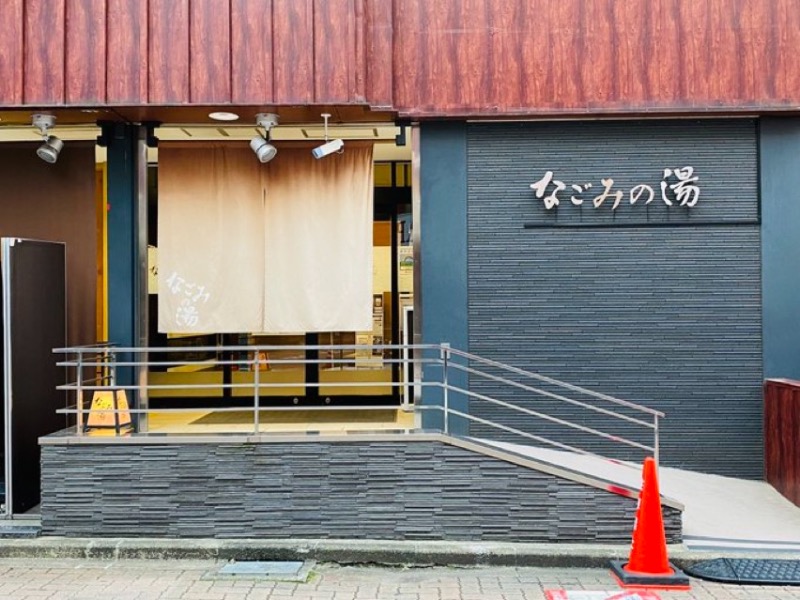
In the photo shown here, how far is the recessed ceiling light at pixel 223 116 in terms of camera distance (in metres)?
7.89

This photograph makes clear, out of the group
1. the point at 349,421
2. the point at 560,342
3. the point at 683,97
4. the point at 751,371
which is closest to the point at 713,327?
the point at 751,371

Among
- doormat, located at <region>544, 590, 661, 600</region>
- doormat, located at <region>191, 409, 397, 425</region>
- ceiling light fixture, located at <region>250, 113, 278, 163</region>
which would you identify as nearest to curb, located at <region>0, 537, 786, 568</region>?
doormat, located at <region>544, 590, 661, 600</region>

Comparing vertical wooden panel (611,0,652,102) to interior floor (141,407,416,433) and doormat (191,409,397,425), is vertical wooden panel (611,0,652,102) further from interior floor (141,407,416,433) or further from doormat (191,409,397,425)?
doormat (191,409,397,425)

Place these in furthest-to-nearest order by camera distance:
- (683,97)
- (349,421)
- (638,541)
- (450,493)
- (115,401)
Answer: (349,421) < (683,97) < (115,401) < (450,493) < (638,541)

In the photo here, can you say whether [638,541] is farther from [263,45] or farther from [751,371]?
[263,45]

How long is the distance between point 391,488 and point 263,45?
483 cm

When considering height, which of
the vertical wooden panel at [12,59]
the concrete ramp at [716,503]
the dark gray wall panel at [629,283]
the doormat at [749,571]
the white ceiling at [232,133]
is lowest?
the doormat at [749,571]

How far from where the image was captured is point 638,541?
6062 millimetres

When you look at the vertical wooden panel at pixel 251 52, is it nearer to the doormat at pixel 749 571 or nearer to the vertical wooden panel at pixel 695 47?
the vertical wooden panel at pixel 695 47

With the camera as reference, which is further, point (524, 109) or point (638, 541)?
point (524, 109)

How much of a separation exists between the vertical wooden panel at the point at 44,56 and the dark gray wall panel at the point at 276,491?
3701 millimetres

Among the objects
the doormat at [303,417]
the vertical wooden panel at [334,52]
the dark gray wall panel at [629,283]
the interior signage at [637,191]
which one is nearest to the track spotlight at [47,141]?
the vertical wooden panel at [334,52]

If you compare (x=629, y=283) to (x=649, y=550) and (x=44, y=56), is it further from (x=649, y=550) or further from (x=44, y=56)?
(x=44, y=56)

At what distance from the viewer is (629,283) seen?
336 inches
